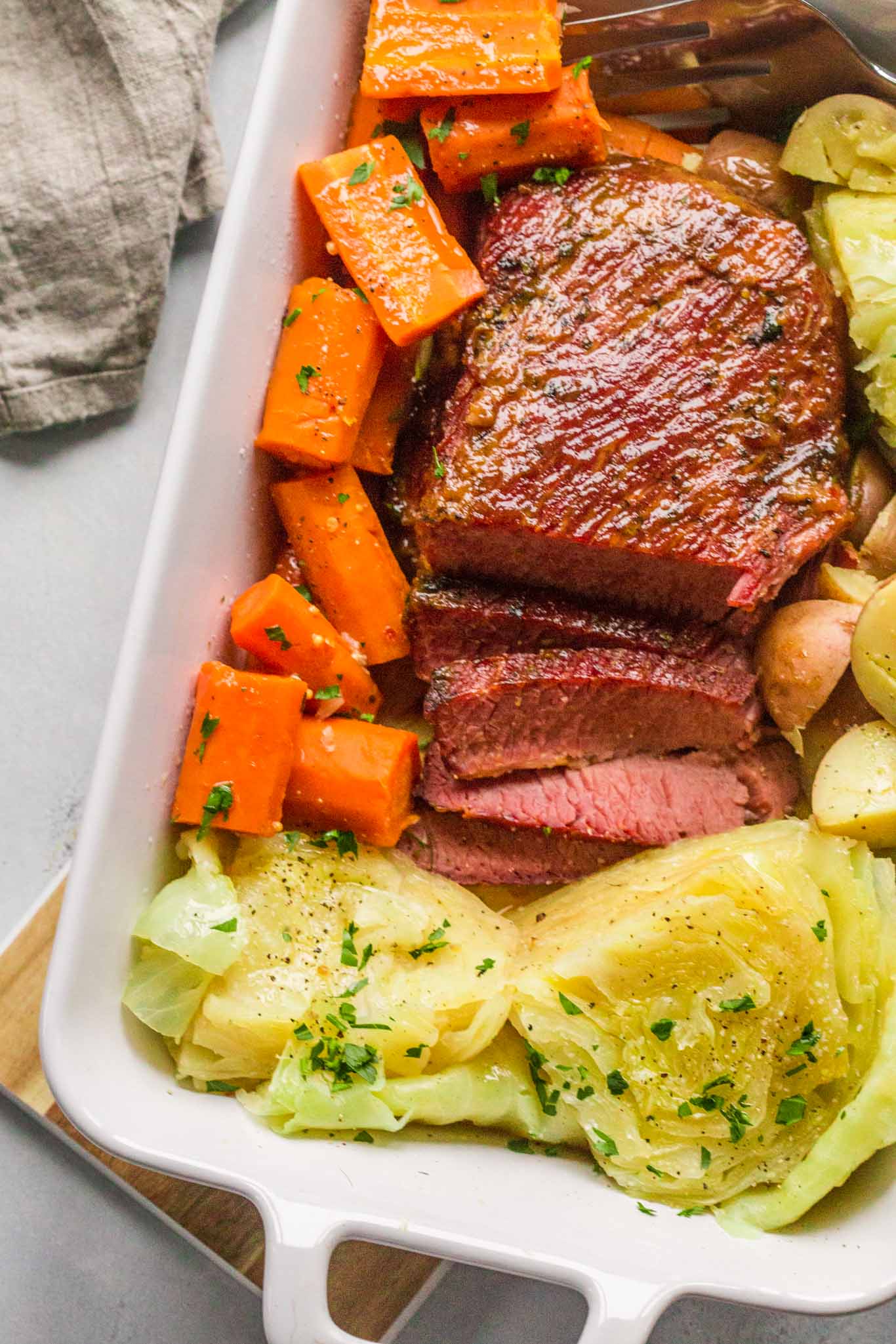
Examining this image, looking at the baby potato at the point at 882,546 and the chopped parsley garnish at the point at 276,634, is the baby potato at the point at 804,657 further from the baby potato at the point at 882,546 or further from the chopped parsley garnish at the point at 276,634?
the chopped parsley garnish at the point at 276,634

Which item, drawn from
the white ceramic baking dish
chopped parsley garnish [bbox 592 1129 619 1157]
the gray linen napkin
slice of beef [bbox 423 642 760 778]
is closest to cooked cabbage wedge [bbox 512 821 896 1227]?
chopped parsley garnish [bbox 592 1129 619 1157]

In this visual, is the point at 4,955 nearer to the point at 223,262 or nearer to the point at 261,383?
the point at 261,383

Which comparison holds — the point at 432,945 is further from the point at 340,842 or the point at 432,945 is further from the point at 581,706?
the point at 581,706

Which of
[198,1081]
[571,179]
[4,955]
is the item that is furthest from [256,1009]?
[571,179]

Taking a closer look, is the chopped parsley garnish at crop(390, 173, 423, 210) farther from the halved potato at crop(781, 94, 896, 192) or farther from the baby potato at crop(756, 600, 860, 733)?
the baby potato at crop(756, 600, 860, 733)

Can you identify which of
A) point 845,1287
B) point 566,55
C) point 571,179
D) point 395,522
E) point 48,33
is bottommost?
point 845,1287

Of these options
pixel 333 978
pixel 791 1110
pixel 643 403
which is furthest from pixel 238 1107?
pixel 643 403

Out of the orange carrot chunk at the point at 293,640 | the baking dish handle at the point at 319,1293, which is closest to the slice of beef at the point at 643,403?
the orange carrot chunk at the point at 293,640
